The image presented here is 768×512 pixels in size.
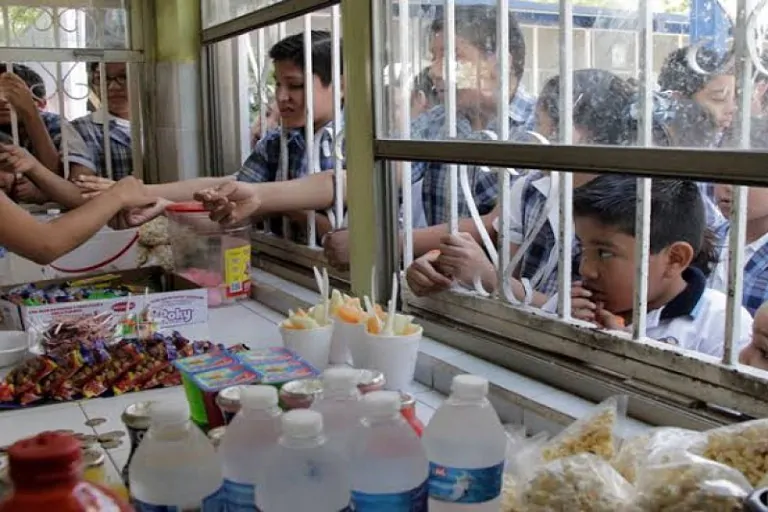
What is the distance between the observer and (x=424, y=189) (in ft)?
6.97

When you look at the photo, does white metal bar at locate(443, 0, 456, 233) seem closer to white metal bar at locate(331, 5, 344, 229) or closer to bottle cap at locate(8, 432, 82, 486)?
white metal bar at locate(331, 5, 344, 229)

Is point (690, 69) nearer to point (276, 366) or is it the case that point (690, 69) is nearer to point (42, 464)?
point (276, 366)

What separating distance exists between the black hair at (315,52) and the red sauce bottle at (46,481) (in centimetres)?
189

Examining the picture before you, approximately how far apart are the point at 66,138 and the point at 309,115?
131 centimetres

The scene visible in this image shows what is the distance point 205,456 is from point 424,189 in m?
Answer: 1.35

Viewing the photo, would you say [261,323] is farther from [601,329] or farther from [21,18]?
[21,18]

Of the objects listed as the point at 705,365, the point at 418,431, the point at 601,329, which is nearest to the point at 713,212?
the point at 601,329

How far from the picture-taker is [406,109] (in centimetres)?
187

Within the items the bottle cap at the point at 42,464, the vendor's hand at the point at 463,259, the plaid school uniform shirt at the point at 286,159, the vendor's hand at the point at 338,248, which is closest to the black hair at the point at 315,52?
the plaid school uniform shirt at the point at 286,159

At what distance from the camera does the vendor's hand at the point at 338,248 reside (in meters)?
2.17

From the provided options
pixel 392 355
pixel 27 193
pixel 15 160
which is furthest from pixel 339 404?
pixel 27 193

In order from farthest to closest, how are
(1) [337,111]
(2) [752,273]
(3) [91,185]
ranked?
(3) [91,185]
(1) [337,111]
(2) [752,273]

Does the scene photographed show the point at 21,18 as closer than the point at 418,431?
No

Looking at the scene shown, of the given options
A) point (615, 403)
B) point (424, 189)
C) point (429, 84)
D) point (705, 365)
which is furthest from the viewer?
point (424, 189)
